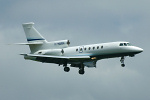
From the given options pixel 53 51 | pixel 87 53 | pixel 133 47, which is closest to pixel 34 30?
pixel 53 51

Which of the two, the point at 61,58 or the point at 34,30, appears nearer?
the point at 61,58

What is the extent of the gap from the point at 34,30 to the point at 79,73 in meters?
10.4

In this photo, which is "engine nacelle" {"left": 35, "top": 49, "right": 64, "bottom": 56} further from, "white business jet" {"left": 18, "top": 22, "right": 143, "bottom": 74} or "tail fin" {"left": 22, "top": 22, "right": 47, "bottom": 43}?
"tail fin" {"left": 22, "top": 22, "right": 47, "bottom": 43}

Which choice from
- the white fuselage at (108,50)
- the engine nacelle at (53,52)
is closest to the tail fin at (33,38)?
the engine nacelle at (53,52)

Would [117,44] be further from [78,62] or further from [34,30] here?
[34,30]

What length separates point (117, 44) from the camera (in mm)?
73125

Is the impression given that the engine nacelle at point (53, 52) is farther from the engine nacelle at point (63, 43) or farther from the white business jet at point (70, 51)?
the engine nacelle at point (63, 43)

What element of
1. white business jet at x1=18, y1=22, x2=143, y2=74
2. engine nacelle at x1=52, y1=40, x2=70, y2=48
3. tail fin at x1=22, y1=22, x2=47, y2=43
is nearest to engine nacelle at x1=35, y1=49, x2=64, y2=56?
white business jet at x1=18, y1=22, x2=143, y2=74

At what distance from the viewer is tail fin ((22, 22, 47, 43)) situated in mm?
81625

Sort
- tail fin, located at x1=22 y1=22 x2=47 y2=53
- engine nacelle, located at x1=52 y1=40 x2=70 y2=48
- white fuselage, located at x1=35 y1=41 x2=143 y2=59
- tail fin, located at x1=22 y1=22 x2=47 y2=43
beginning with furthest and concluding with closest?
tail fin, located at x1=22 y1=22 x2=47 y2=43 → tail fin, located at x1=22 y1=22 x2=47 y2=53 → engine nacelle, located at x1=52 y1=40 x2=70 y2=48 → white fuselage, located at x1=35 y1=41 x2=143 y2=59

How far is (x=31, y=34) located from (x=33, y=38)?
0.75 m

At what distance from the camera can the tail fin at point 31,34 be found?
81625mm

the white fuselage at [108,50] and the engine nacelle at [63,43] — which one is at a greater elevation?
the engine nacelle at [63,43]

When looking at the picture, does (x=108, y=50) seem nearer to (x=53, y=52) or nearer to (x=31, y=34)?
(x=53, y=52)
